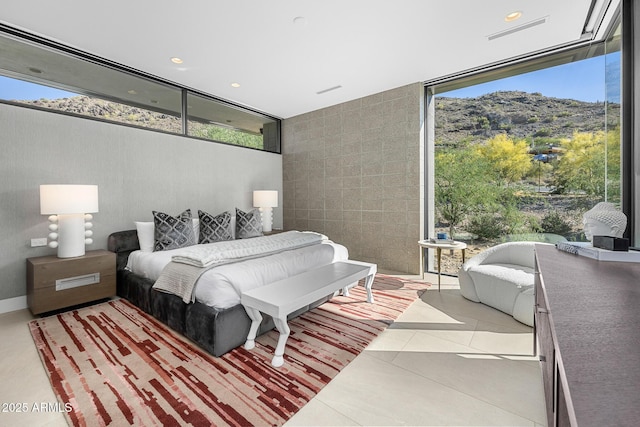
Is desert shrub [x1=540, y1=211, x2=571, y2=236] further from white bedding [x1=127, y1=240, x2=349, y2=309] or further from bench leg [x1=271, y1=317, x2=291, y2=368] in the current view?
bench leg [x1=271, y1=317, x2=291, y2=368]

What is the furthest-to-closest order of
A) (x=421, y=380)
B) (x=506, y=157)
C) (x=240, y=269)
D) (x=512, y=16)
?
(x=506, y=157) < (x=512, y=16) < (x=240, y=269) < (x=421, y=380)

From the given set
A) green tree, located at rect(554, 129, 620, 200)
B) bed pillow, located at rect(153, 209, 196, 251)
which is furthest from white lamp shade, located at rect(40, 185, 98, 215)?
green tree, located at rect(554, 129, 620, 200)

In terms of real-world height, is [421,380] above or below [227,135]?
below

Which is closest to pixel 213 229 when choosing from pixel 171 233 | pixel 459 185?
pixel 171 233

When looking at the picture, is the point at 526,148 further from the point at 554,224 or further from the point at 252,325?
the point at 252,325

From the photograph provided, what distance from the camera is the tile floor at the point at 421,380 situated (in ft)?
4.92

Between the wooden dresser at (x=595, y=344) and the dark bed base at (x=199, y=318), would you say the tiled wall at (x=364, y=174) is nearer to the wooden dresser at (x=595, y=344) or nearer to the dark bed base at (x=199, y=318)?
the dark bed base at (x=199, y=318)

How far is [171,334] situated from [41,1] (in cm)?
315

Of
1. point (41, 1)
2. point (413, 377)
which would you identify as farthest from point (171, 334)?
point (41, 1)

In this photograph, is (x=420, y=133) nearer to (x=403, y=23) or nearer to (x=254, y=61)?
(x=403, y=23)

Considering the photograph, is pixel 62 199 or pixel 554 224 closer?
pixel 62 199

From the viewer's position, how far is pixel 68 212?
277 cm

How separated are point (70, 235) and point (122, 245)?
557 mm

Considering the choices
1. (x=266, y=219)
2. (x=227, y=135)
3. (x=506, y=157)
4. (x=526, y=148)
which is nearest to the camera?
(x=526, y=148)
